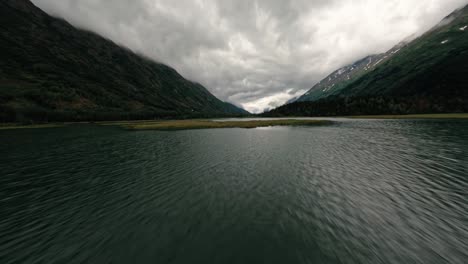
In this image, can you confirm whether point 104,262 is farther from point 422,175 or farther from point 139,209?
point 422,175

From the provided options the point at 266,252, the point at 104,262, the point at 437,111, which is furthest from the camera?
the point at 437,111

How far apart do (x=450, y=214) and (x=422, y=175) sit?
10.5 meters

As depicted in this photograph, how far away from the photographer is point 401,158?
94.0 feet

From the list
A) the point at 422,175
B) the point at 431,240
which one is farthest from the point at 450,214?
the point at 422,175

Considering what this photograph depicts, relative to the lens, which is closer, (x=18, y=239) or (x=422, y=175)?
(x=18, y=239)

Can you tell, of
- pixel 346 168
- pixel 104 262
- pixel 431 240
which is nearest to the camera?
pixel 104 262

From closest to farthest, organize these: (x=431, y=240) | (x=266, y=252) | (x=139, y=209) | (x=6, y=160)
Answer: (x=266, y=252) < (x=431, y=240) < (x=139, y=209) < (x=6, y=160)

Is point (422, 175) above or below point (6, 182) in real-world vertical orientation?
below

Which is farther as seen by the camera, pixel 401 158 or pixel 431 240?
pixel 401 158

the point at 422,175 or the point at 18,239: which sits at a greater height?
the point at 18,239

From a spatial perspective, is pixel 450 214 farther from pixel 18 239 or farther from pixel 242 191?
pixel 18 239

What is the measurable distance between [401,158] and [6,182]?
59.3 meters

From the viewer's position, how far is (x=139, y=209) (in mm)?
14617

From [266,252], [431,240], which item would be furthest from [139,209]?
[431,240]
